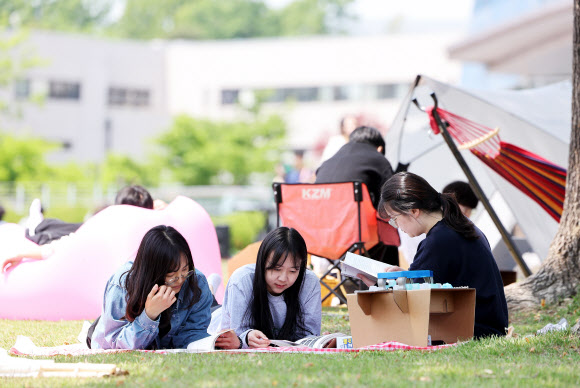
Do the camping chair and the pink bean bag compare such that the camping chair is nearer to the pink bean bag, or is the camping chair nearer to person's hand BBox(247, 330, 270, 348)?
the pink bean bag

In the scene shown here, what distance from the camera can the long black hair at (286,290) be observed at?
12.9 ft

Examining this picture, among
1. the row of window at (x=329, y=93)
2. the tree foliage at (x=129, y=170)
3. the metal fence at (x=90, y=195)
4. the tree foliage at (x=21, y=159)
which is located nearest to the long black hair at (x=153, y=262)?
the metal fence at (x=90, y=195)

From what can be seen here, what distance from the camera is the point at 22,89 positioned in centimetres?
2962

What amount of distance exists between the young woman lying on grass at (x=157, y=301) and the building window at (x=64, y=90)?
2763cm

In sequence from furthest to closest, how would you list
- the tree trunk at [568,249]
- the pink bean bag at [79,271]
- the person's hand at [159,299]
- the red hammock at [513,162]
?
the red hammock at [513,162], the pink bean bag at [79,271], the tree trunk at [568,249], the person's hand at [159,299]

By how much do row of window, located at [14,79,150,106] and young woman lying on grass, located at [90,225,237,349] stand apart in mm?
26898

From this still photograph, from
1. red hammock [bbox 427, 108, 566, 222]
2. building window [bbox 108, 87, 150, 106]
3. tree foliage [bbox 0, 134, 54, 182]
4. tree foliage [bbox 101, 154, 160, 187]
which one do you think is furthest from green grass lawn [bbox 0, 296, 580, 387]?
building window [bbox 108, 87, 150, 106]

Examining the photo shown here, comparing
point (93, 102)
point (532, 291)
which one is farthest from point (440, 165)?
point (93, 102)

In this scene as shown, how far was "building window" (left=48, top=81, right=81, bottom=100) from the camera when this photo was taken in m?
30.2

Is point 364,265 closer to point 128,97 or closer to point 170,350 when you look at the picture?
point 170,350

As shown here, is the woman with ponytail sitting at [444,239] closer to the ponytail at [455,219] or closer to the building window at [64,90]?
the ponytail at [455,219]

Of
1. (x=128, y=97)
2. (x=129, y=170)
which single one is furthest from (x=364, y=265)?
(x=128, y=97)

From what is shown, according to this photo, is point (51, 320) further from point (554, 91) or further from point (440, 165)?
point (554, 91)

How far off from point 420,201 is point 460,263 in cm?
33
